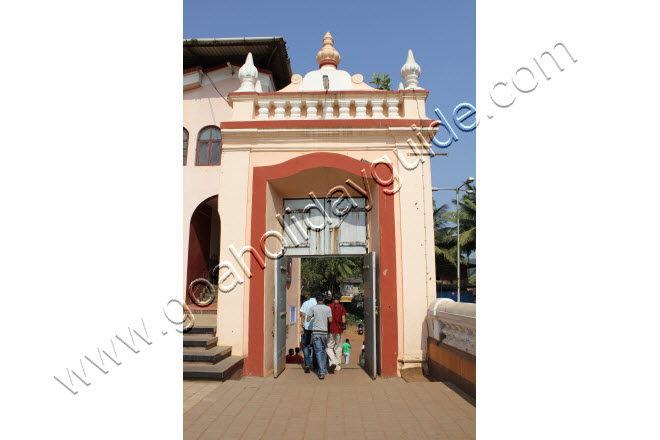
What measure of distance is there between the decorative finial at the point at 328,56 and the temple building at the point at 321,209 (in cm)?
27

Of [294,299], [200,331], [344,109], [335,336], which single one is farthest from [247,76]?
[294,299]

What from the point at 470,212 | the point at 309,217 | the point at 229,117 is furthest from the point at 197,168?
the point at 470,212

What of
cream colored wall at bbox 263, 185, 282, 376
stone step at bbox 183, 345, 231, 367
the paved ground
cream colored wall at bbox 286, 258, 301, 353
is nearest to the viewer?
the paved ground

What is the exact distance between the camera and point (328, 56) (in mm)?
8562

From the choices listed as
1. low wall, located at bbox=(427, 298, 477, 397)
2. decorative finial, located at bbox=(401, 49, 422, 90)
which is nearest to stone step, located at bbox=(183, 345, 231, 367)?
low wall, located at bbox=(427, 298, 477, 397)

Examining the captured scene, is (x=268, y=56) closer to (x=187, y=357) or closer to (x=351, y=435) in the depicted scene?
(x=187, y=357)

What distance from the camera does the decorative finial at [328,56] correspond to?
8555 mm

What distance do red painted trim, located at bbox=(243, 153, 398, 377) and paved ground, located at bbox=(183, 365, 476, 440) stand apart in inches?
15.0

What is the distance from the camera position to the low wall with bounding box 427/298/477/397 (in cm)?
507

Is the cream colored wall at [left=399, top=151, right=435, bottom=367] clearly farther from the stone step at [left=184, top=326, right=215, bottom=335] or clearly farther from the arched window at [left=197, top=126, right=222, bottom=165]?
the arched window at [left=197, top=126, right=222, bottom=165]

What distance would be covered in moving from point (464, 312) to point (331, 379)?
107 inches

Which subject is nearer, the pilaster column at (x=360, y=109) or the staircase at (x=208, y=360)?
the staircase at (x=208, y=360)

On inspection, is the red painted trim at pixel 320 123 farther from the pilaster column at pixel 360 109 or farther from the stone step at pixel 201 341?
the stone step at pixel 201 341

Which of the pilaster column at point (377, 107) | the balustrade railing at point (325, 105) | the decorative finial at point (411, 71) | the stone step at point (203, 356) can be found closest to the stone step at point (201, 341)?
the stone step at point (203, 356)
